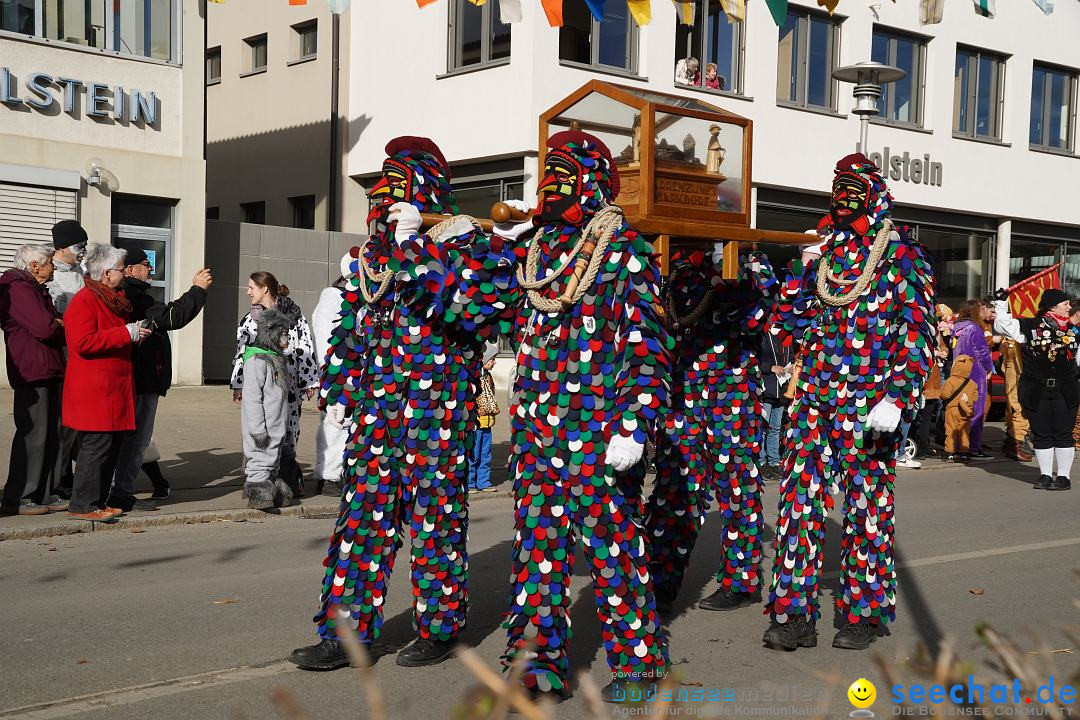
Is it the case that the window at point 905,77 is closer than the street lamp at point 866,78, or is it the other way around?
the street lamp at point 866,78

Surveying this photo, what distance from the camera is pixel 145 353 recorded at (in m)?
8.58

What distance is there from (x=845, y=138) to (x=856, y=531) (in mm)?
18007

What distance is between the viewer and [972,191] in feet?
78.7

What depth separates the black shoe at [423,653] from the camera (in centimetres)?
486

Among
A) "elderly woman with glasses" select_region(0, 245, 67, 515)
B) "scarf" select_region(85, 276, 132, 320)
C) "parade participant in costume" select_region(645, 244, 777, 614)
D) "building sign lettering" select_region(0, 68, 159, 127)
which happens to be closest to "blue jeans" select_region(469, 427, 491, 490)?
"scarf" select_region(85, 276, 132, 320)

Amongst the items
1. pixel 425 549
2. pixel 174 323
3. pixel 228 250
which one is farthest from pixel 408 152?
pixel 228 250

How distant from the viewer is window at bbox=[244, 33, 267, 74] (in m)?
23.9

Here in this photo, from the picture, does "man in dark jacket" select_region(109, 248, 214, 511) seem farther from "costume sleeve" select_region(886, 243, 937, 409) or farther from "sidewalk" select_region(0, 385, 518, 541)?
Answer: "costume sleeve" select_region(886, 243, 937, 409)

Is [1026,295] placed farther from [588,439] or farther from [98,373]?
[588,439]

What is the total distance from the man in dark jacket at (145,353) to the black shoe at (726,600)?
165 inches

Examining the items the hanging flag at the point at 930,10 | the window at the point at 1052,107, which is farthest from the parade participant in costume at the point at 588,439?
the window at the point at 1052,107

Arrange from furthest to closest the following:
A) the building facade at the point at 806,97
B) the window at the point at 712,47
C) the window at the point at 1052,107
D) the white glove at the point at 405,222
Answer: the window at the point at 1052,107, the window at the point at 712,47, the building facade at the point at 806,97, the white glove at the point at 405,222

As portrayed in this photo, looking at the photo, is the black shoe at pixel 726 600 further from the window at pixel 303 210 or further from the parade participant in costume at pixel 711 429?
the window at pixel 303 210

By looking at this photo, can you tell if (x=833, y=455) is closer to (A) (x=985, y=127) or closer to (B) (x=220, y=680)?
(B) (x=220, y=680)
